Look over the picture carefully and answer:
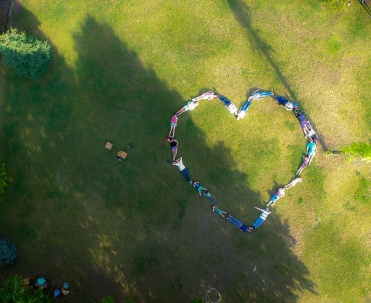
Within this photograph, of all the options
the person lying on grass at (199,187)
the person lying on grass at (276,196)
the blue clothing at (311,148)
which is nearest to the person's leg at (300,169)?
the blue clothing at (311,148)

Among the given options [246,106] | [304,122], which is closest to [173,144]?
[246,106]

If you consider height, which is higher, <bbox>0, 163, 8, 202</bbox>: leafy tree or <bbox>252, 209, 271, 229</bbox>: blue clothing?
<bbox>252, 209, 271, 229</bbox>: blue clothing

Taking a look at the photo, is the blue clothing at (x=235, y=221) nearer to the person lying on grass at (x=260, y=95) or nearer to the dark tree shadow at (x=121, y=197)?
the dark tree shadow at (x=121, y=197)

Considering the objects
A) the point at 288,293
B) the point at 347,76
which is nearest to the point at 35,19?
the point at 347,76

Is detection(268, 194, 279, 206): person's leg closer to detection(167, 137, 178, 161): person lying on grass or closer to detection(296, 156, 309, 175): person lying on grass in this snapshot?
detection(296, 156, 309, 175): person lying on grass

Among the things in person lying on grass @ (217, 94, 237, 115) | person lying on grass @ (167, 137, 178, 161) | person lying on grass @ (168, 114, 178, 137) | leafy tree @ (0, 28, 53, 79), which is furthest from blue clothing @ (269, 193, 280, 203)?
leafy tree @ (0, 28, 53, 79)

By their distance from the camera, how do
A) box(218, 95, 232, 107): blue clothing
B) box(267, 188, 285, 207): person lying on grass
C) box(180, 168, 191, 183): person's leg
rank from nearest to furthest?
1. box(267, 188, 285, 207): person lying on grass
2. box(180, 168, 191, 183): person's leg
3. box(218, 95, 232, 107): blue clothing
